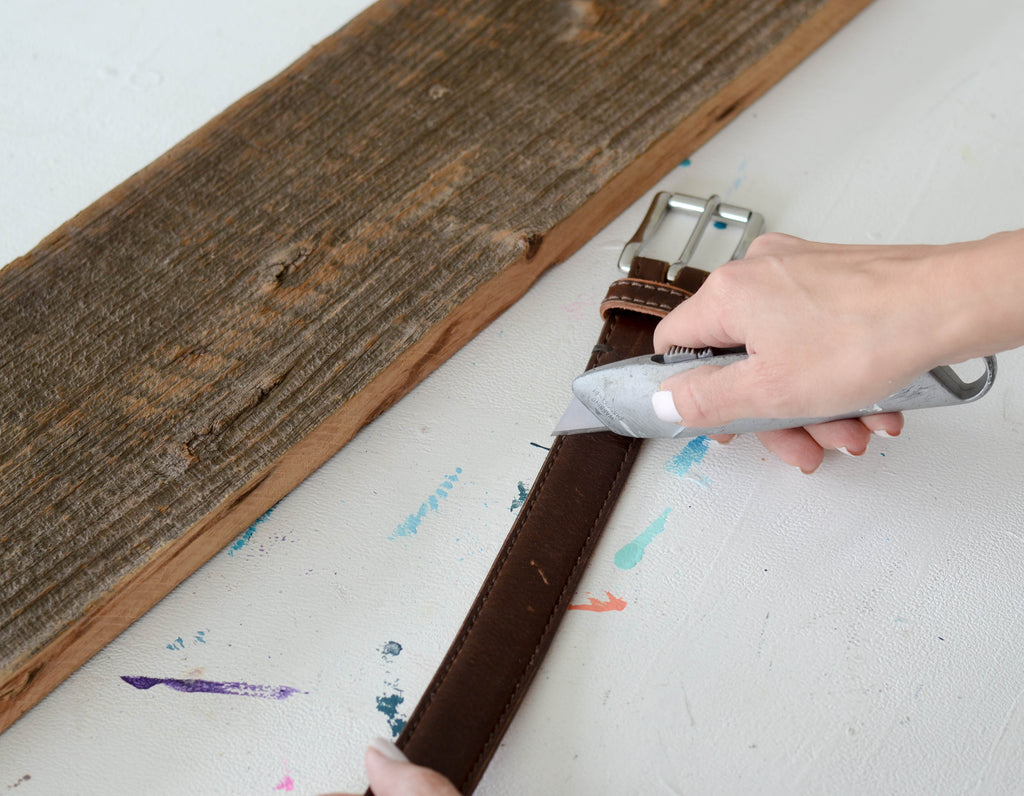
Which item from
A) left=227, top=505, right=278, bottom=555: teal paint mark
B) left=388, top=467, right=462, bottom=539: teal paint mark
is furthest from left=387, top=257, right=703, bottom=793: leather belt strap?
left=227, top=505, right=278, bottom=555: teal paint mark

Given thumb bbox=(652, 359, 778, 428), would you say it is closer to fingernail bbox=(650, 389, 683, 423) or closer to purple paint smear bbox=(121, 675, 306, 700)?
fingernail bbox=(650, 389, 683, 423)

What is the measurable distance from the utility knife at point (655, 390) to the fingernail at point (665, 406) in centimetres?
1

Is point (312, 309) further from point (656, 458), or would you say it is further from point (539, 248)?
point (656, 458)

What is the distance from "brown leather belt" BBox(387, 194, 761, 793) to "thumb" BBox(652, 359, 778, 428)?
0.16 metres

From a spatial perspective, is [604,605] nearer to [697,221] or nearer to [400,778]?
[400,778]

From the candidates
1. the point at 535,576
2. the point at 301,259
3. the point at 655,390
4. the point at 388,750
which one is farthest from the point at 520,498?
the point at 301,259

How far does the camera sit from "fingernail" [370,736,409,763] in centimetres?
94

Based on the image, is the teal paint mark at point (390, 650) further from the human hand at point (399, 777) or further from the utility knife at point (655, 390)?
the utility knife at point (655, 390)

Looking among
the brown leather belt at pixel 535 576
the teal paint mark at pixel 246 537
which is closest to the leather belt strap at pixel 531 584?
the brown leather belt at pixel 535 576

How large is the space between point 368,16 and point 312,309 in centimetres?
63

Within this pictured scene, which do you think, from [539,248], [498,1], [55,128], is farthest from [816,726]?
[55,128]

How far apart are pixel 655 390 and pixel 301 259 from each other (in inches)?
22.2

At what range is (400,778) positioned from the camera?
0.90 m

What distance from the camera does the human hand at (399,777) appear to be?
0.89m
